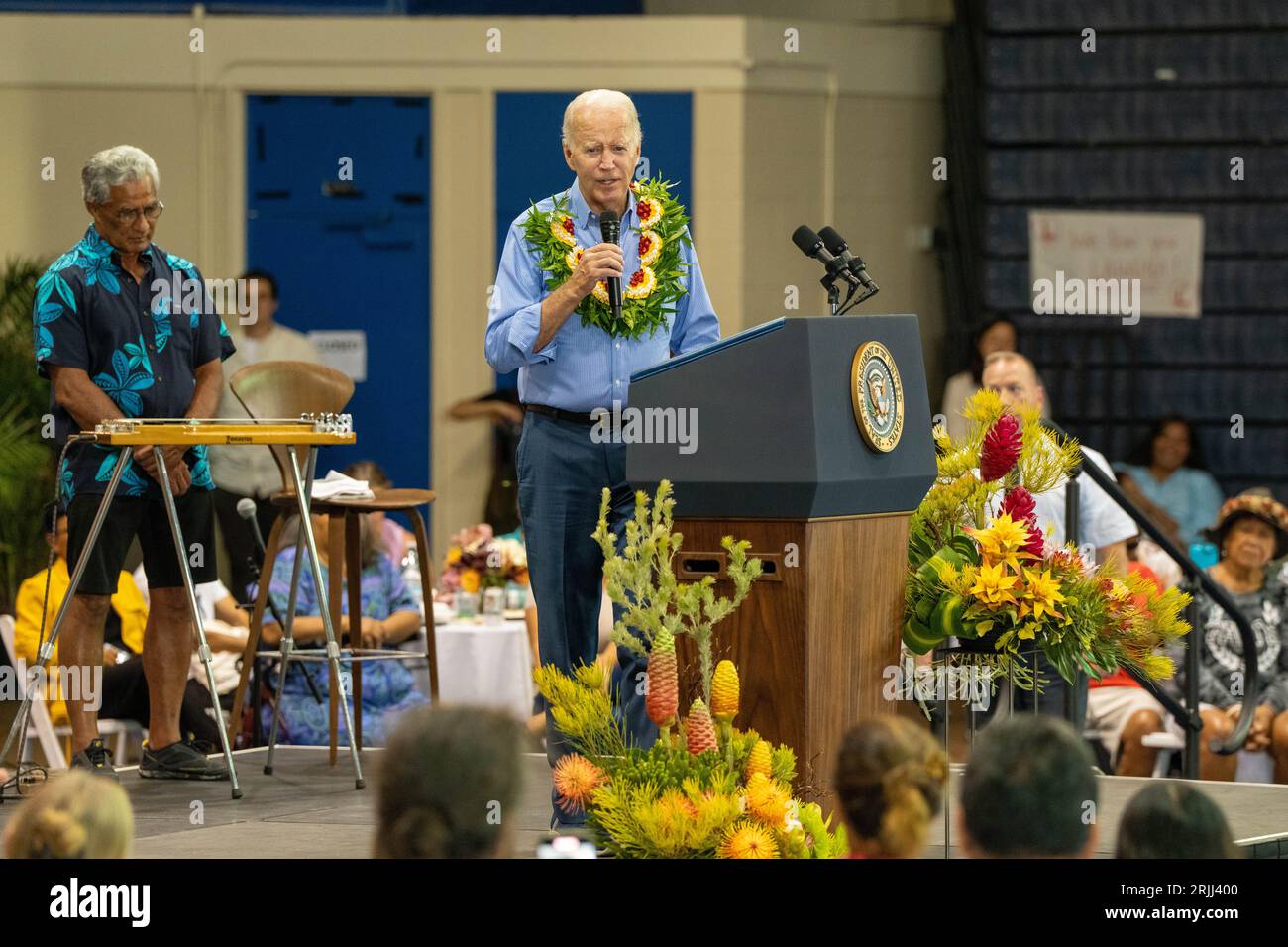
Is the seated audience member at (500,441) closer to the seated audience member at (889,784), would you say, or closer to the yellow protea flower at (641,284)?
the yellow protea flower at (641,284)

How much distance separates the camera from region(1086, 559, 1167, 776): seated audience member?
21.7 feet

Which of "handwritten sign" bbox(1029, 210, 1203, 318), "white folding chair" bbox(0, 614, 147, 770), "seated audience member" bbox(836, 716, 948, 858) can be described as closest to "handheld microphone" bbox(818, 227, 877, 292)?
"seated audience member" bbox(836, 716, 948, 858)

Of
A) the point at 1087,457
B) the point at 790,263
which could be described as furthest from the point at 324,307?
the point at 1087,457

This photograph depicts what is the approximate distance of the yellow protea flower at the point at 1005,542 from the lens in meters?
3.84

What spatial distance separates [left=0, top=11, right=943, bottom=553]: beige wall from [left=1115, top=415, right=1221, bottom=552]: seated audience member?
1.76 metres

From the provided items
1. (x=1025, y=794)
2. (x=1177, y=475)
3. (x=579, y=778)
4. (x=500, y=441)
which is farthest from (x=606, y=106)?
(x=500, y=441)

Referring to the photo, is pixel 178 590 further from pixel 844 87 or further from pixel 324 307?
pixel 844 87

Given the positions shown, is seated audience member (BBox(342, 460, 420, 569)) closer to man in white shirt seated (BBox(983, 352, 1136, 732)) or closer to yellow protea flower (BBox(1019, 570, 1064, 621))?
man in white shirt seated (BBox(983, 352, 1136, 732))

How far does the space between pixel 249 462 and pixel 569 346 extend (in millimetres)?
5048

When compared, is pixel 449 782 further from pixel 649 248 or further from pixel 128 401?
pixel 128 401

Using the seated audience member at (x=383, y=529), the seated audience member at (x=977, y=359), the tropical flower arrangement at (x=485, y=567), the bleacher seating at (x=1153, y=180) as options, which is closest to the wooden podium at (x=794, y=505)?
the seated audience member at (x=383, y=529)

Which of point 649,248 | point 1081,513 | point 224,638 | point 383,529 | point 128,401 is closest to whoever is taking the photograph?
point 649,248

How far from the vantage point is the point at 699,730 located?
3.29 metres
